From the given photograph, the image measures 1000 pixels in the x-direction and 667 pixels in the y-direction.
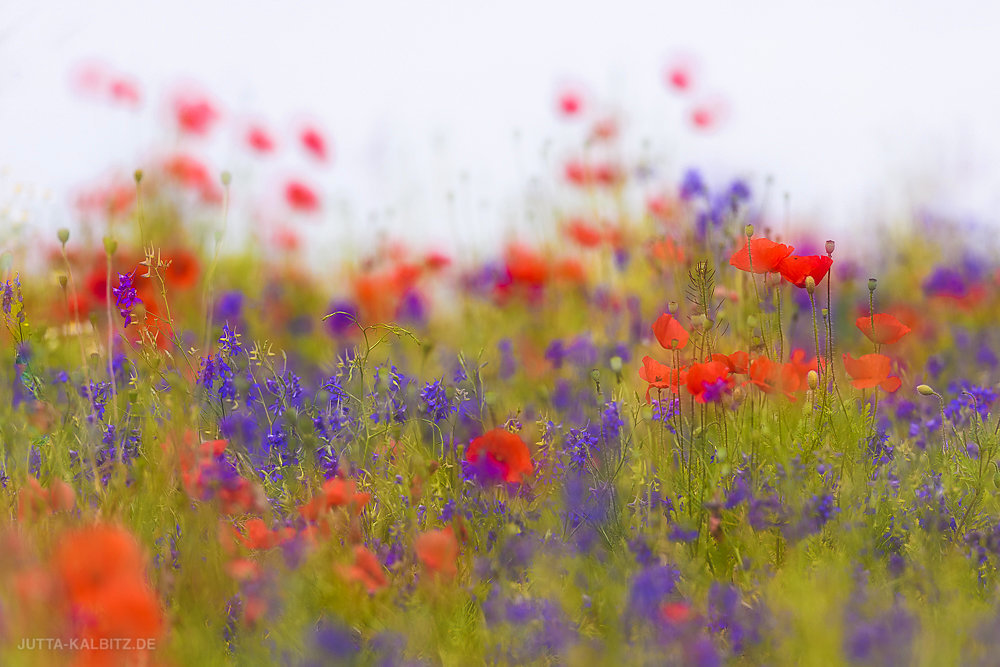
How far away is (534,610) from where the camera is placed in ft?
5.42

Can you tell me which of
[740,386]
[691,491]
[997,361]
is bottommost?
[997,361]

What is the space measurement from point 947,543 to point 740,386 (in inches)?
21.1

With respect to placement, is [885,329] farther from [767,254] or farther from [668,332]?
[668,332]

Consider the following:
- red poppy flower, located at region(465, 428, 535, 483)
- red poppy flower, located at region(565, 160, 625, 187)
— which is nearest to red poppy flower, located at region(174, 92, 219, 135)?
red poppy flower, located at region(565, 160, 625, 187)

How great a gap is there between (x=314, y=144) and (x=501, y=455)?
3487 mm

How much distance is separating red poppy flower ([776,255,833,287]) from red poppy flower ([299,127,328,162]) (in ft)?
11.4

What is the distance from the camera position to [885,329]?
7.06 feet

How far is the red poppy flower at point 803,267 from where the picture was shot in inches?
79.8

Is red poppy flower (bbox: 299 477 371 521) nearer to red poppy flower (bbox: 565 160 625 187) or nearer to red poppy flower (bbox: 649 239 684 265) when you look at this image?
red poppy flower (bbox: 649 239 684 265)

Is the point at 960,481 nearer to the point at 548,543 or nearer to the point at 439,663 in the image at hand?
the point at 548,543

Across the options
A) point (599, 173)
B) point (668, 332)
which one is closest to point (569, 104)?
point (599, 173)

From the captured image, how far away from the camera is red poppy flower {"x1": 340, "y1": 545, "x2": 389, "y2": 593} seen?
1.68 metres

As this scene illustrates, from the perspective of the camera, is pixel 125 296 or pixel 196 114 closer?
pixel 125 296

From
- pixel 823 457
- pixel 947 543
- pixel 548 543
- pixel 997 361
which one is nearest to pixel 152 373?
pixel 548 543
